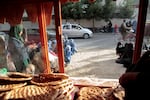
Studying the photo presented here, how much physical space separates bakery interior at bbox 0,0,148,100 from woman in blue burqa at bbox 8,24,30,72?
0.50ft

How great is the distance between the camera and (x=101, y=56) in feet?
8.68

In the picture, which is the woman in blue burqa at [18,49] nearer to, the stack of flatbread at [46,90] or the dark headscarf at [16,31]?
the dark headscarf at [16,31]

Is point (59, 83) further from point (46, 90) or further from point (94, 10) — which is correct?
point (94, 10)

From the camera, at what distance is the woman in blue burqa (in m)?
2.28

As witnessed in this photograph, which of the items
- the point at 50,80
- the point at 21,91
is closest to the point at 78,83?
the point at 50,80

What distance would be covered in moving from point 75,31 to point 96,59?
52cm

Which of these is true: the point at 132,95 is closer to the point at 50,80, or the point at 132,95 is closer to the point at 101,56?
the point at 50,80

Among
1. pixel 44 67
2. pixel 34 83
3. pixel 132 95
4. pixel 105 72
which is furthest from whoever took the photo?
pixel 105 72

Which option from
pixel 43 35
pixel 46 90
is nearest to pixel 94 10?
pixel 43 35

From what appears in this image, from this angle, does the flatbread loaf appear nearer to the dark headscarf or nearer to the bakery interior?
the bakery interior

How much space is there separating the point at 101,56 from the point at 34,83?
1.01 m

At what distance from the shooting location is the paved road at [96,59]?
91.6 inches

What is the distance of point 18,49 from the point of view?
2.34m

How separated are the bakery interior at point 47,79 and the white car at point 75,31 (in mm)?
125
